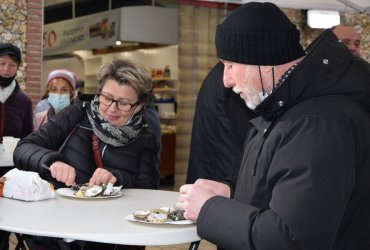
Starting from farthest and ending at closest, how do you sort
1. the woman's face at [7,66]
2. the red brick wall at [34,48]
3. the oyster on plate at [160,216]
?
the red brick wall at [34,48] < the woman's face at [7,66] < the oyster on plate at [160,216]

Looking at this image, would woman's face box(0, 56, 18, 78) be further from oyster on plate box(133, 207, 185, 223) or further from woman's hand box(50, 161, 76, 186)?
oyster on plate box(133, 207, 185, 223)

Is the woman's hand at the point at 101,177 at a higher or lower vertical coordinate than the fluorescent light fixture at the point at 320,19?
lower

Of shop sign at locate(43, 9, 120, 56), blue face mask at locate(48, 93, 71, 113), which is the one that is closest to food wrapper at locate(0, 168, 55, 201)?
blue face mask at locate(48, 93, 71, 113)

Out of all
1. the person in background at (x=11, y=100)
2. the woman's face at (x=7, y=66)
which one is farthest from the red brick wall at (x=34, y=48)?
the woman's face at (x=7, y=66)

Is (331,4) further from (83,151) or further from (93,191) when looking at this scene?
(93,191)

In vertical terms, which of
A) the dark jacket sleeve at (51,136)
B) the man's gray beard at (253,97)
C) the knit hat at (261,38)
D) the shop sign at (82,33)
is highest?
the shop sign at (82,33)

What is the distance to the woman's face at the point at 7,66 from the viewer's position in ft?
16.4

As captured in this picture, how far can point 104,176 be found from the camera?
2.75 meters

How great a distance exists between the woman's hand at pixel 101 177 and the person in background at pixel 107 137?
3.2 inches

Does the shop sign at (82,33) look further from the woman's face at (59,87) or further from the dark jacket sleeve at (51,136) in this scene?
the dark jacket sleeve at (51,136)

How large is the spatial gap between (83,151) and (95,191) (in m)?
0.40

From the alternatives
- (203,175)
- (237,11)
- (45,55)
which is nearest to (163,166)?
(45,55)

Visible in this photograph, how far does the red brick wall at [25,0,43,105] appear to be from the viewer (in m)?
7.94

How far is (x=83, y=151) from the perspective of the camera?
2.98 metres
